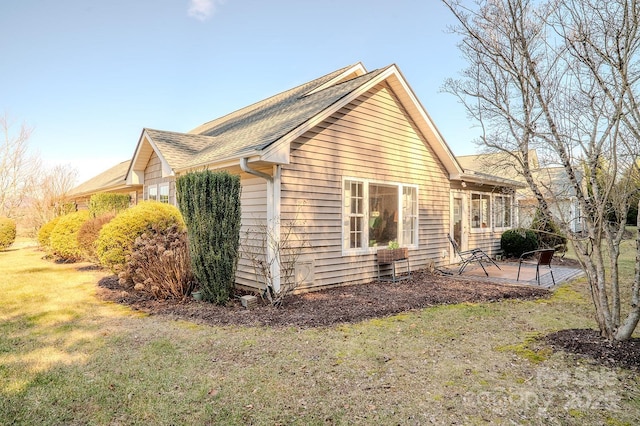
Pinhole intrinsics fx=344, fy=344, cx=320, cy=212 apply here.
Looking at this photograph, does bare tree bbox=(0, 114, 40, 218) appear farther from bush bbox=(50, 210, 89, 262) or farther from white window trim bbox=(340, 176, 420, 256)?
white window trim bbox=(340, 176, 420, 256)

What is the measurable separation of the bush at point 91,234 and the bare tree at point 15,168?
46.7ft

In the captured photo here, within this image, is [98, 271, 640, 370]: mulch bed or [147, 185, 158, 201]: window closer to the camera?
[98, 271, 640, 370]: mulch bed

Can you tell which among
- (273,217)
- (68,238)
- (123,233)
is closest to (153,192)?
(68,238)

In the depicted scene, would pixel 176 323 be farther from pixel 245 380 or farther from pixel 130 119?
pixel 130 119

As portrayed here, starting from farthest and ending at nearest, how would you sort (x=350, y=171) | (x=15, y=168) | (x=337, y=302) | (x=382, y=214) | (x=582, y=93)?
(x=15, y=168) < (x=382, y=214) < (x=350, y=171) < (x=337, y=302) < (x=582, y=93)

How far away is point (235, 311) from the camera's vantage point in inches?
235

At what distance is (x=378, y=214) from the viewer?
877cm

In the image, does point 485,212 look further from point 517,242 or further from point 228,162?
point 228,162

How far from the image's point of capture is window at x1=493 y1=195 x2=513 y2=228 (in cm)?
1357

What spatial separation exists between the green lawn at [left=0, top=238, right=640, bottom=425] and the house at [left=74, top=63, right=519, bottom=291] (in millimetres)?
2236

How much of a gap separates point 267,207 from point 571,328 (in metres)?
5.50

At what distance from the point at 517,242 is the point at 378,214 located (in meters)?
7.31

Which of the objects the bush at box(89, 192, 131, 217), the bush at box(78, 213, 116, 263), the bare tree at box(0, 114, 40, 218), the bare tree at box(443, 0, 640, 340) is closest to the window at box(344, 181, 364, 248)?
the bare tree at box(443, 0, 640, 340)

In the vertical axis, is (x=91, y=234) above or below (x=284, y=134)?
below
